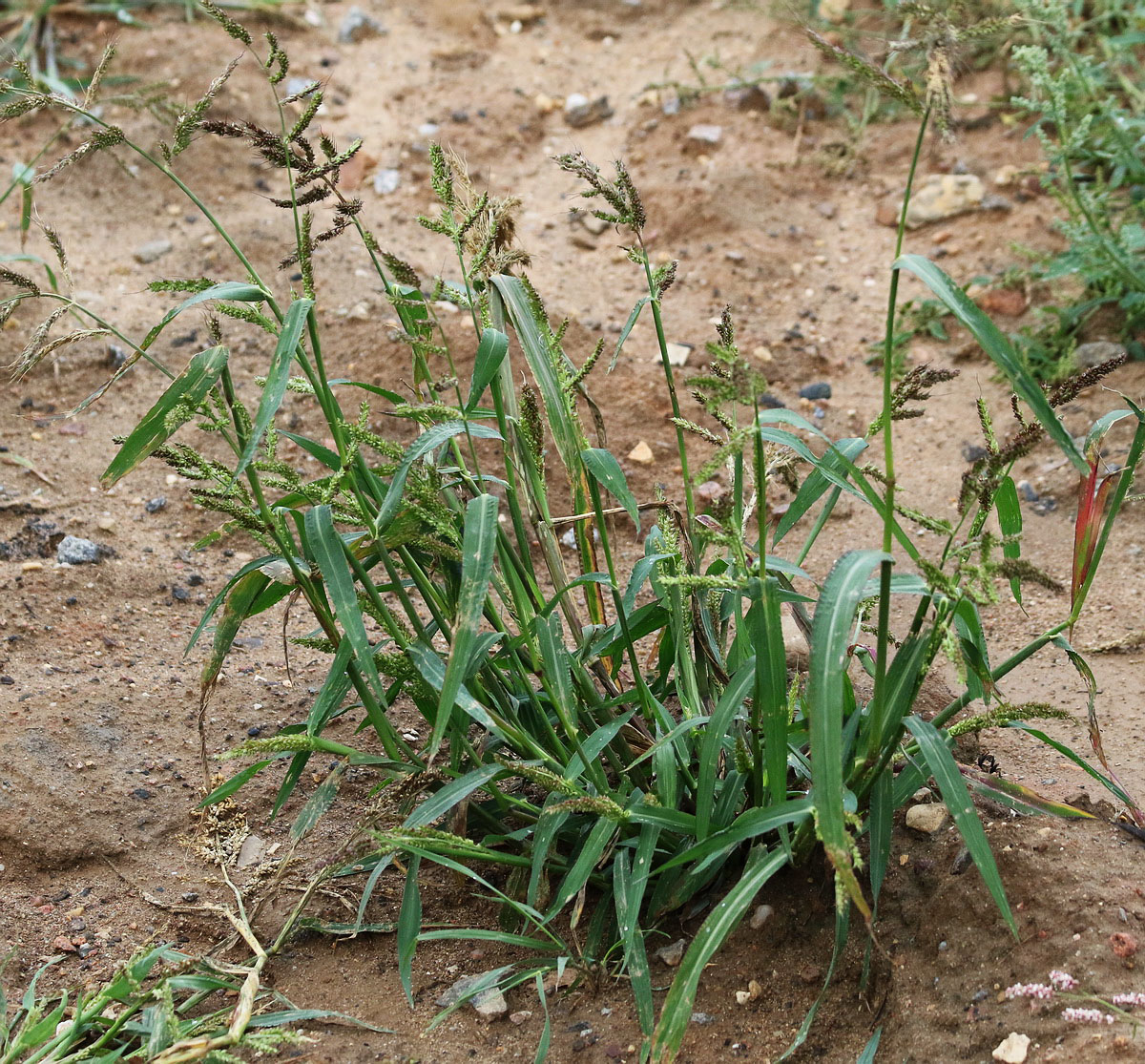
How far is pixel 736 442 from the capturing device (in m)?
1.10

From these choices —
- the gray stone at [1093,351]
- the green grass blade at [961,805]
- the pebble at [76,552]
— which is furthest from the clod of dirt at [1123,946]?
the pebble at [76,552]

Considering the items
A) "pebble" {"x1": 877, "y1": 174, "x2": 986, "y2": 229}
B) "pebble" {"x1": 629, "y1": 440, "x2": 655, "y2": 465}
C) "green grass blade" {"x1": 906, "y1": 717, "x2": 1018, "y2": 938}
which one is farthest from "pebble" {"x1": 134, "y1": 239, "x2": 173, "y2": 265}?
"green grass blade" {"x1": 906, "y1": 717, "x2": 1018, "y2": 938}

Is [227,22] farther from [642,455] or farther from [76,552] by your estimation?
[642,455]

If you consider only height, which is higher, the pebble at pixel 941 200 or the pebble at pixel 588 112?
the pebble at pixel 588 112

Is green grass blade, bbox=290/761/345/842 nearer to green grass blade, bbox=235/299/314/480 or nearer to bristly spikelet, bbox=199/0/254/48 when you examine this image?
green grass blade, bbox=235/299/314/480

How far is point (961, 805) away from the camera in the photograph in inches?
49.0

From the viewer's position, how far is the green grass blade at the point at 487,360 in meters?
1.31

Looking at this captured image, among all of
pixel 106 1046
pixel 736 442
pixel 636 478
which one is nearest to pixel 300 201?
pixel 736 442

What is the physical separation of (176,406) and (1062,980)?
117 cm

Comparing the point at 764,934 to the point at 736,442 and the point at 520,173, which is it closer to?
the point at 736,442

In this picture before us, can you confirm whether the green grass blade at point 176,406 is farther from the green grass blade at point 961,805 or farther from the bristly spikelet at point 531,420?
the green grass blade at point 961,805

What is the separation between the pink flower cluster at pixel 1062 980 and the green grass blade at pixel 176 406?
3.74ft

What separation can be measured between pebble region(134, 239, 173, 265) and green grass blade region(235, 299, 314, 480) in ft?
8.41

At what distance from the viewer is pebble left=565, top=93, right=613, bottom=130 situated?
416 cm
